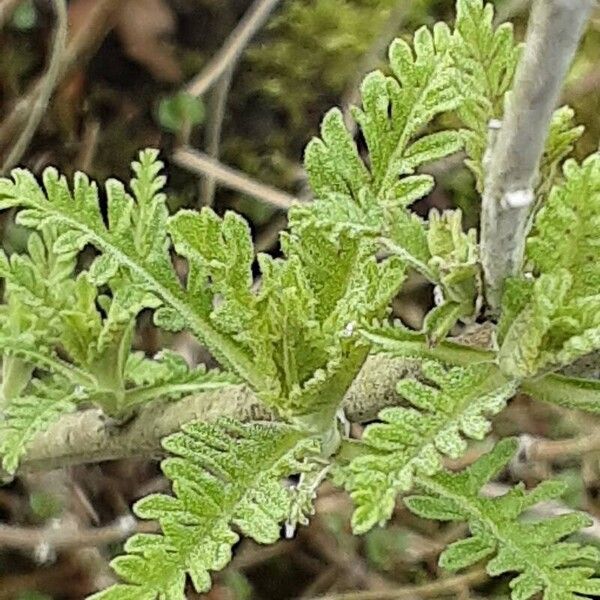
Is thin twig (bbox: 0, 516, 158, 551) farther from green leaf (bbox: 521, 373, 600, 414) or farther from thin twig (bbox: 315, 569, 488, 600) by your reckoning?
green leaf (bbox: 521, 373, 600, 414)

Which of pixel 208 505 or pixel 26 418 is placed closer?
pixel 208 505

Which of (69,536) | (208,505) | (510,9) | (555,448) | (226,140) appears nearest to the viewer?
(208,505)

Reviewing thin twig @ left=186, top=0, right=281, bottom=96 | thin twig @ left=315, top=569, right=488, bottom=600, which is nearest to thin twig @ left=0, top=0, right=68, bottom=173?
thin twig @ left=186, top=0, right=281, bottom=96

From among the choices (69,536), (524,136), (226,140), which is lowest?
(69,536)

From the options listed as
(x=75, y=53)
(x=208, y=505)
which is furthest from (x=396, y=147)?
(x=75, y=53)

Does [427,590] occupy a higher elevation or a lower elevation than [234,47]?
lower

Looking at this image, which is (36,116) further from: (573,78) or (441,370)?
(441,370)

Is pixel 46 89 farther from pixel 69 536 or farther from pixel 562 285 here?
pixel 562 285

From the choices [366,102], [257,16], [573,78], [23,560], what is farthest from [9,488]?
[366,102]
